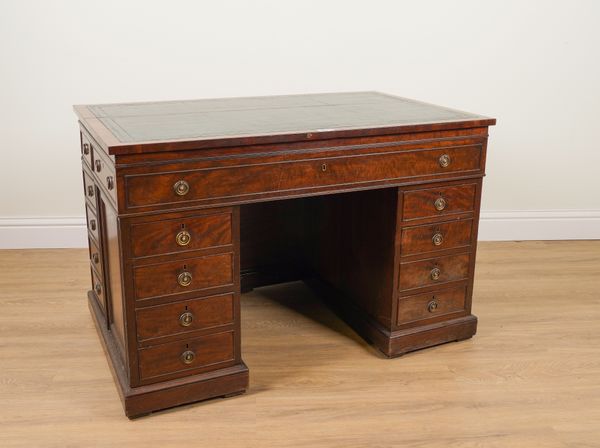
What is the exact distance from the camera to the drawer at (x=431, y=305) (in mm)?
2594

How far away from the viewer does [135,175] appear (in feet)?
6.57

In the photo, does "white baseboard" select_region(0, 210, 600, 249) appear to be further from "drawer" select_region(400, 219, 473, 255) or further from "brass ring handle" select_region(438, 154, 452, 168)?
"brass ring handle" select_region(438, 154, 452, 168)

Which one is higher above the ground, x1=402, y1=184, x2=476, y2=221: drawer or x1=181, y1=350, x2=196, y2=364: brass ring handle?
x1=402, y1=184, x2=476, y2=221: drawer

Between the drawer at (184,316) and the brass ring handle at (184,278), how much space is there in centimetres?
6

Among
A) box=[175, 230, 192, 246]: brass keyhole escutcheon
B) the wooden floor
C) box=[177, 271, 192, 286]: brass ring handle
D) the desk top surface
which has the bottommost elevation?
the wooden floor

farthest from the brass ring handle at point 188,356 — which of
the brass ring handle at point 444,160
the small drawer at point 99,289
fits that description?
the brass ring handle at point 444,160

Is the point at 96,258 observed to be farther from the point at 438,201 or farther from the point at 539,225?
the point at 539,225

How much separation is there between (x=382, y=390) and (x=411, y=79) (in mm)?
1819

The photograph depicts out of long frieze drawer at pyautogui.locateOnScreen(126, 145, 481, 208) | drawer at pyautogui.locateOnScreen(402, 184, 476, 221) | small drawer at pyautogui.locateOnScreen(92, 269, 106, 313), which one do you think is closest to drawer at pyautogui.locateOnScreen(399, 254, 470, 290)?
drawer at pyautogui.locateOnScreen(402, 184, 476, 221)

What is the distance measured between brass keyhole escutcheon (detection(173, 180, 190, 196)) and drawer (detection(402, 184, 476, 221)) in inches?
30.5

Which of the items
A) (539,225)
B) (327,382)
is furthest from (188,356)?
(539,225)

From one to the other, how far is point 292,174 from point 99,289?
98cm

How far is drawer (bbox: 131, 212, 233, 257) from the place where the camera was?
2.09 meters

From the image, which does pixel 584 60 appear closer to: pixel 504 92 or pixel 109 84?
pixel 504 92
